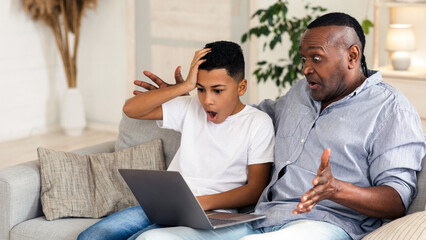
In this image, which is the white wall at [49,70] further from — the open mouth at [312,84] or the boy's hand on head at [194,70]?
the open mouth at [312,84]

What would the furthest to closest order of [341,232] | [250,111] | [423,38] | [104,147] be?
[423,38] < [104,147] < [250,111] < [341,232]

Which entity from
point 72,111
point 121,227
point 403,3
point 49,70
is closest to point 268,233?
point 121,227

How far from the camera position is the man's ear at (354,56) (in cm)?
189

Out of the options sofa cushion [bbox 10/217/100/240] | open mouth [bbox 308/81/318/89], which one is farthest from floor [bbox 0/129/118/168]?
open mouth [bbox 308/81/318/89]

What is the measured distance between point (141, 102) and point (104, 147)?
19.8 inches

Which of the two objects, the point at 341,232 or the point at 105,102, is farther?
the point at 105,102

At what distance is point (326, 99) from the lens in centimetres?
196

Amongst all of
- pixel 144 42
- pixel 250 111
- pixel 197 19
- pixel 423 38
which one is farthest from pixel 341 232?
pixel 144 42

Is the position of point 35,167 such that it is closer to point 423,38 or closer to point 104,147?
point 104,147

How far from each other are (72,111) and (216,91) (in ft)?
10.6

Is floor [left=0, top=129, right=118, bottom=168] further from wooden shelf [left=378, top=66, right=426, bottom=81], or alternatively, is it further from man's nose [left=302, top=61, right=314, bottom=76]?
man's nose [left=302, top=61, right=314, bottom=76]

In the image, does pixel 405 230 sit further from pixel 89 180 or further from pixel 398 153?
pixel 89 180

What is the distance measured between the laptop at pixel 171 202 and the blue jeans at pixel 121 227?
9 cm

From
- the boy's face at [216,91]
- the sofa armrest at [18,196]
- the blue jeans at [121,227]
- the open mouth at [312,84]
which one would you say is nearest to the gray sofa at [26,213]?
the sofa armrest at [18,196]
